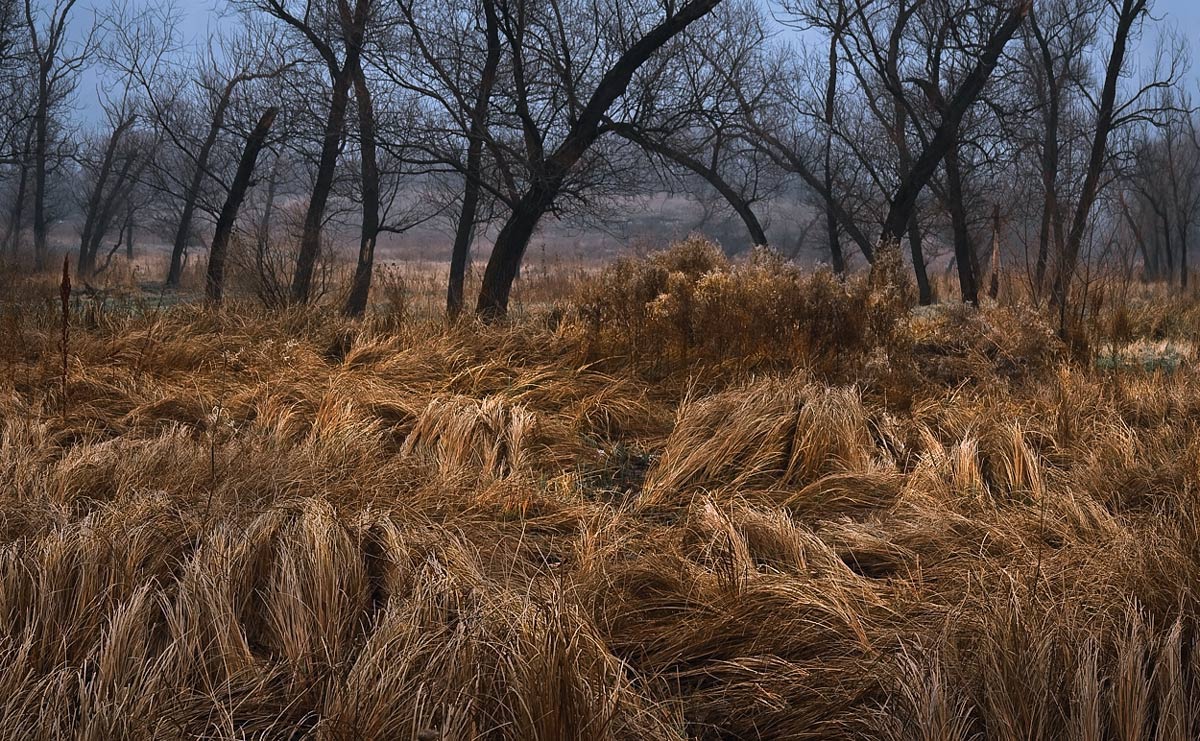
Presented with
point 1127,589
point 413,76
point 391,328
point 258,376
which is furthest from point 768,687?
point 413,76

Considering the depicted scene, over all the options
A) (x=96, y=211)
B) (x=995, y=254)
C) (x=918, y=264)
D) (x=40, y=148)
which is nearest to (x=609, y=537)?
(x=995, y=254)

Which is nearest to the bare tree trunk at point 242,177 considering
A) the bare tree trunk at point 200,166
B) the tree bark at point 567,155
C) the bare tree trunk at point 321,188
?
the bare tree trunk at point 200,166

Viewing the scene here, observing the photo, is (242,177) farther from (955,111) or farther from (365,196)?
(955,111)

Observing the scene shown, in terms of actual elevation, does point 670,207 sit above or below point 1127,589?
above

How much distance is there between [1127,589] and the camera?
262 centimetres

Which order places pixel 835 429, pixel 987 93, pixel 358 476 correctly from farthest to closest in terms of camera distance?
pixel 987 93 → pixel 835 429 → pixel 358 476

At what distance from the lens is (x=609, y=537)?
3.25 m

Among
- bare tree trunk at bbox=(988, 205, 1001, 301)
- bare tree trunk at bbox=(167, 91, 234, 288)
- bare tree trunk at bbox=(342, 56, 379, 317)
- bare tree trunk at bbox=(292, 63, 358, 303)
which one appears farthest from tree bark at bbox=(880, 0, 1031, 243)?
bare tree trunk at bbox=(167, 91, 234, 288)

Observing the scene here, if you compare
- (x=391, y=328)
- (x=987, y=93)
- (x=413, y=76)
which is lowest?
(x=391, y=328)

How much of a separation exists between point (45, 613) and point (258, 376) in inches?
133

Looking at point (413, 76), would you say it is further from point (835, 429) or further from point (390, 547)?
point (390, 547)

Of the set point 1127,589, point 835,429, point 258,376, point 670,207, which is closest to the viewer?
point 1127,589

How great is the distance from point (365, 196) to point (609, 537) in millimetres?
11643

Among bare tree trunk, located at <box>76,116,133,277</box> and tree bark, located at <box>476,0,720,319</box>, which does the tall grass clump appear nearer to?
tree bark, located at <box>476,0,720,319</box>
